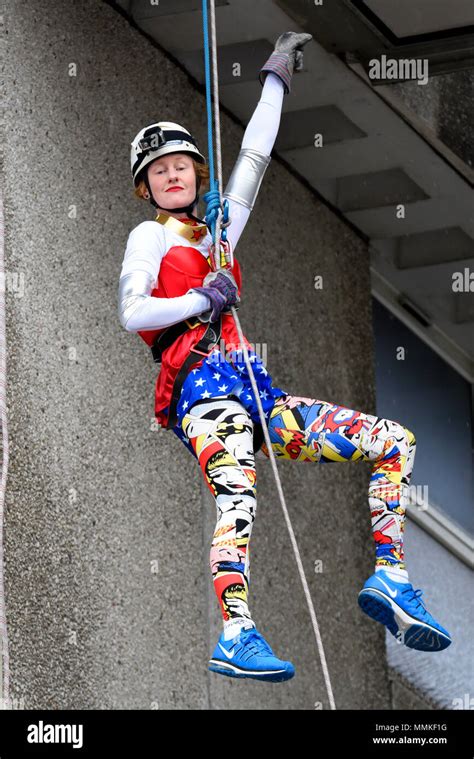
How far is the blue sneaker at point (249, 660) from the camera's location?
5590 millimetres

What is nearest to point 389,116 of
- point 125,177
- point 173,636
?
point 125,177

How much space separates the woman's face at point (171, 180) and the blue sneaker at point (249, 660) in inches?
61.9

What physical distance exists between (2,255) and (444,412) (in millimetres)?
4646

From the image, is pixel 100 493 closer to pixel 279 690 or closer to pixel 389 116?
pixel 279 690

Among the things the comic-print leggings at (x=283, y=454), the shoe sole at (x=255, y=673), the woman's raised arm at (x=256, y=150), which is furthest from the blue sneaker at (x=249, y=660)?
the woman's raised arm at (x=256, y=150)

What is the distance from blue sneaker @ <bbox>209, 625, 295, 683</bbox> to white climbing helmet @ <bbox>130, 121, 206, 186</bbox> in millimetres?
1728

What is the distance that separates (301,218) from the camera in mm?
9484

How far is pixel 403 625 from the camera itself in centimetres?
593

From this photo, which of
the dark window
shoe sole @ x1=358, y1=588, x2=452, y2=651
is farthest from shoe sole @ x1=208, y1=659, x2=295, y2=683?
the dark window

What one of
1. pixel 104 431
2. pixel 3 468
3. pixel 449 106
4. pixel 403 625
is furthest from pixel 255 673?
pixel 449 106

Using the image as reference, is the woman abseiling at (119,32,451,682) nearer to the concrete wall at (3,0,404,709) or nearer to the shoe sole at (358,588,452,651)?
the shoe sole at (358,588,452,651)

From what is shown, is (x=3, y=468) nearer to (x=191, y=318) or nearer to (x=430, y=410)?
(x=191, y=318)

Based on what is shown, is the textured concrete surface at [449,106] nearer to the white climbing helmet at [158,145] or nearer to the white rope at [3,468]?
the white climbing helmet at [158,145]

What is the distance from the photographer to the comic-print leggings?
19.5ft
